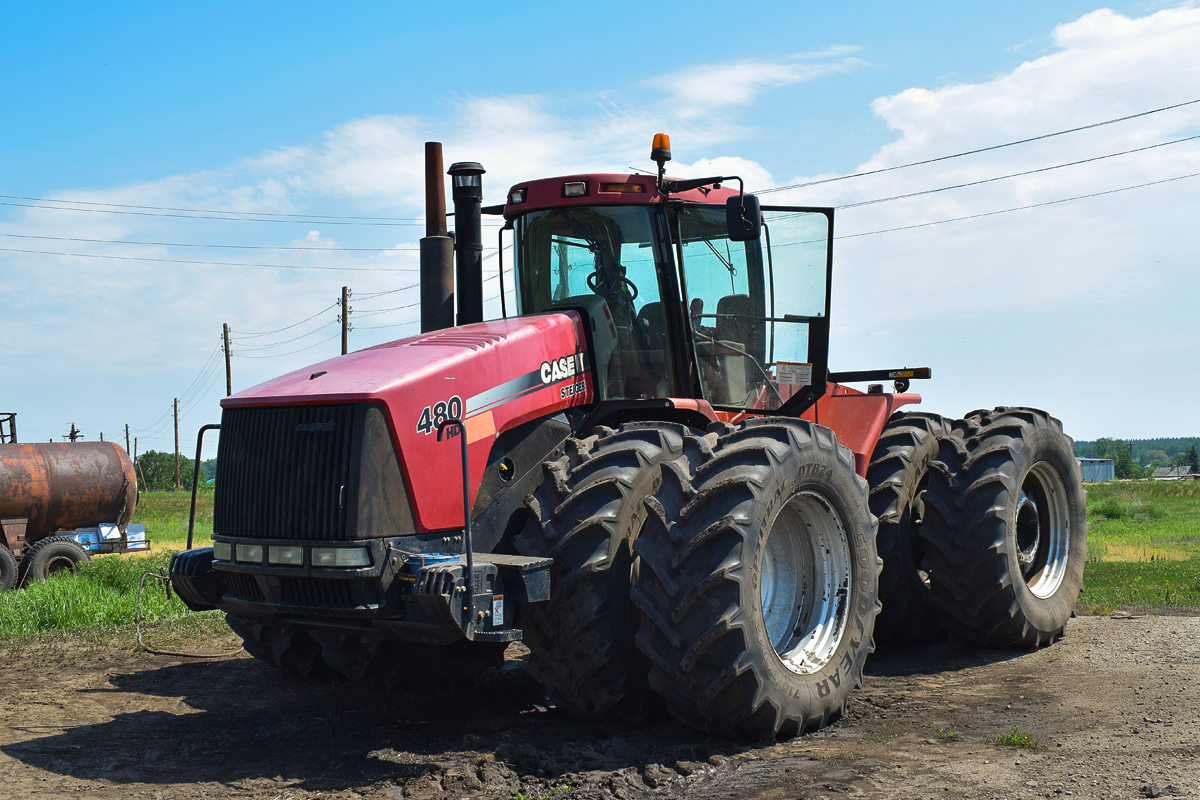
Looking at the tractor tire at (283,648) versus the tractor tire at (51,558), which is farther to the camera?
the tractor tire at (51,558)

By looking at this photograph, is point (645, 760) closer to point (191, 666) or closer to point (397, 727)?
point (397, 727)

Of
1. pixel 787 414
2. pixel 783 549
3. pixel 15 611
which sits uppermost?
pixel 787 414

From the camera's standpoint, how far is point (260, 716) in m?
6.59

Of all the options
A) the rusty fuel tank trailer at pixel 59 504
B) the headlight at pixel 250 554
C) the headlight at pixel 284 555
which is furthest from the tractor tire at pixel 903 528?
the rusty fuel tank trailer at pixel 59 504

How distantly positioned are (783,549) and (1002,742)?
160 cm

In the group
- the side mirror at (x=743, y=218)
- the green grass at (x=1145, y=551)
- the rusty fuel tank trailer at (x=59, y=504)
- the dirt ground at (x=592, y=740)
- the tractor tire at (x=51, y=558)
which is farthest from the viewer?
the rusty fuel tank trailer at (x=59, y=504)

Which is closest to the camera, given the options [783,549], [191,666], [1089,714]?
[1089,714]

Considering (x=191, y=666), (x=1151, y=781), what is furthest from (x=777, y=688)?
(x=191, y=666)

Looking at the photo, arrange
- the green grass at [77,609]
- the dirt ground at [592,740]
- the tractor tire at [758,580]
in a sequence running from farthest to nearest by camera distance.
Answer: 1. the green grass at [77,609]
2. the tractor tire at [758,580]
3. the dirt ground at [592,740]

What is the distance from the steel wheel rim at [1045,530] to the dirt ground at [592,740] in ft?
2.31

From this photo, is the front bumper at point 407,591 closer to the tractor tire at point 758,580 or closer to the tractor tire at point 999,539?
the tractor tire at point 758,580

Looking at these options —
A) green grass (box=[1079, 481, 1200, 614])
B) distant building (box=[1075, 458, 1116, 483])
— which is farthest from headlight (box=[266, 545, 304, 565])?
distant building (box=[1075, 458, 1116, 483])

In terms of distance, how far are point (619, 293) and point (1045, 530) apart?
4.48 metres

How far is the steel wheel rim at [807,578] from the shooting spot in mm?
6145
